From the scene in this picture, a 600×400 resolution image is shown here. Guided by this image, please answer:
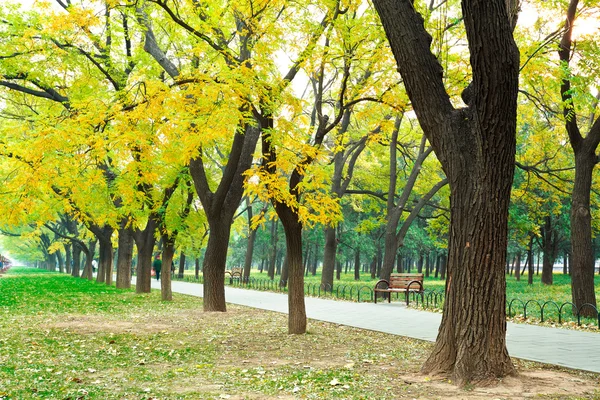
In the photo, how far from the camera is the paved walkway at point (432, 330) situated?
7.99 metres

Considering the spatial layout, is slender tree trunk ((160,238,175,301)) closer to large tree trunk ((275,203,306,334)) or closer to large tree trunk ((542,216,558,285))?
large tree trunk ((275,203,306,334))

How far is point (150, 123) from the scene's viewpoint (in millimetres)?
10312

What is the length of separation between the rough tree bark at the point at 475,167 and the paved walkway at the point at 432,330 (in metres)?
1.79

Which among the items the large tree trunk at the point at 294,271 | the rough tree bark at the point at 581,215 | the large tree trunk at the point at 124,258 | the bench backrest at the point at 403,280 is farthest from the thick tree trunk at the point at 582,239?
the large tree trunk at the point at 124,258

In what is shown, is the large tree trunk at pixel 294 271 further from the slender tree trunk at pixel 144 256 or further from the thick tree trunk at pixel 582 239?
the slender tree trunk at pixel 144 256

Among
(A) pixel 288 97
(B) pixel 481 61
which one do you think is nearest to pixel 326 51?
(A) pixel 288 97

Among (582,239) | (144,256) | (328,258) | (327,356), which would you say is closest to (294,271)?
(327,356)

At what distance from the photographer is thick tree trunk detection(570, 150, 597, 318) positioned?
13211mm

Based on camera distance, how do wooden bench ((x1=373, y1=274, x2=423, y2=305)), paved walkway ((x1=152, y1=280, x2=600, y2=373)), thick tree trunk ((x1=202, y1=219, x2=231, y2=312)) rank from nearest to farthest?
paved walkway ((x1=152, y1=280, x2=600, y2=373)) → thick tree trunk ((x1=202, y1=219, x2=231, y2=312)) → wooden bench ((x1=373, y1=274, x2=423, y2=305))

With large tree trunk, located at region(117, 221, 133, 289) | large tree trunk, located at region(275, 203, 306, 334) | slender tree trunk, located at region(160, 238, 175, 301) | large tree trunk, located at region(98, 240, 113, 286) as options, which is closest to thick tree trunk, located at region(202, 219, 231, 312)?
slender tree trunk, located at region(160, 238, 175, 301)

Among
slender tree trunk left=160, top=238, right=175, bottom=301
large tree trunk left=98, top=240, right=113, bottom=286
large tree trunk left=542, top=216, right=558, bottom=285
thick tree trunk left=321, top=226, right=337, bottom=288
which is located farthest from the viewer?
large tree trunk left=542, top=216, right=558, bottom=285

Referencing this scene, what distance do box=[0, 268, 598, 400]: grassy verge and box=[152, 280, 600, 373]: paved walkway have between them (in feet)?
2.07

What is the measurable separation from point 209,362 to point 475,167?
4.38 metres

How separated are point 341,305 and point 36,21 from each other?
1166 cm
